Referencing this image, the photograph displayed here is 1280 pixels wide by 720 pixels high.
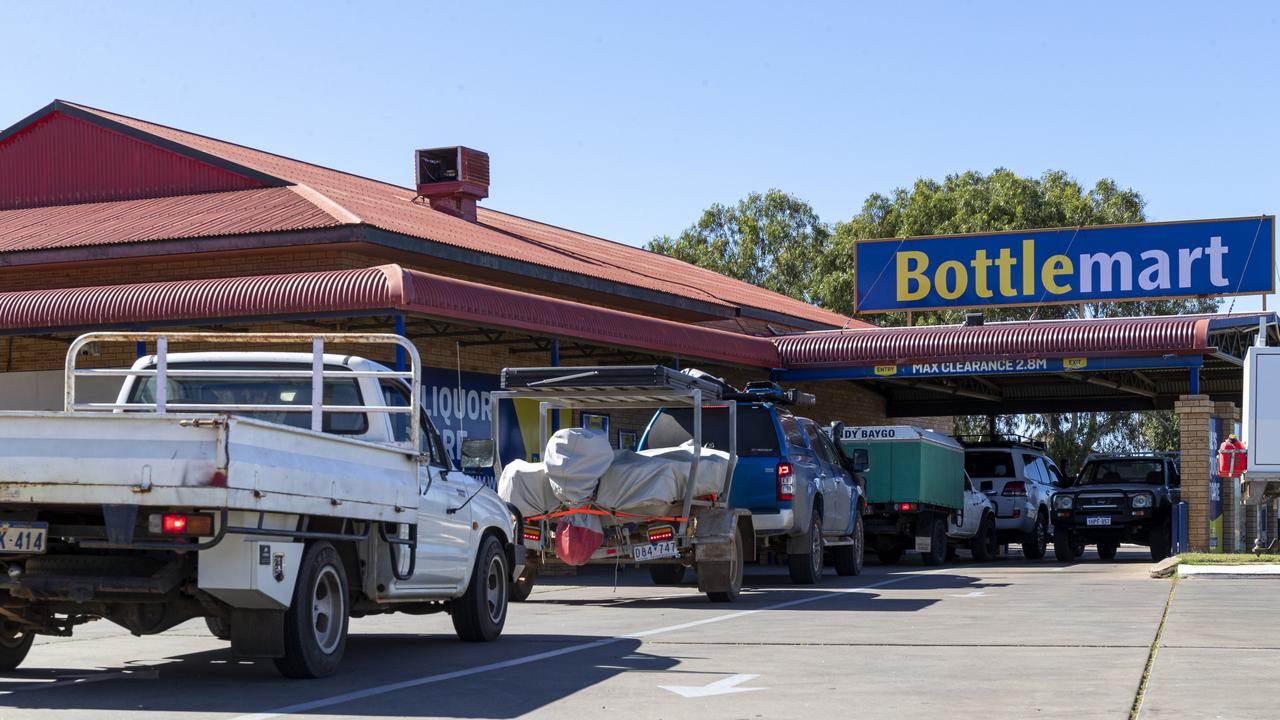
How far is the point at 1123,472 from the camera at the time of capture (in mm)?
29562

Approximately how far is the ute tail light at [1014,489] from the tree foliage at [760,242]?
39.4 m

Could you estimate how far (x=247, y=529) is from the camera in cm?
911

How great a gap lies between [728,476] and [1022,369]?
13.2 m

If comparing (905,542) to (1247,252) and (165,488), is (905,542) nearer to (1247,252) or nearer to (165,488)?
(1247,252)

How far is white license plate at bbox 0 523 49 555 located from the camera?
9.26 m

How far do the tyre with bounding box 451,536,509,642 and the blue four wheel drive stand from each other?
6.47 metres

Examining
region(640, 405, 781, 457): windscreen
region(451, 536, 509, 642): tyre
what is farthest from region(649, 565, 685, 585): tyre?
region(451, 536, 509, 642): tyre

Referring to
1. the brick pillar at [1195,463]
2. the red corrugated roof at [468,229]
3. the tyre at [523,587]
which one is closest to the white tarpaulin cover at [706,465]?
the tyre at [523,587]

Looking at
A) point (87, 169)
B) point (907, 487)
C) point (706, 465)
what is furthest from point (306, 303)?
point (87, 169)

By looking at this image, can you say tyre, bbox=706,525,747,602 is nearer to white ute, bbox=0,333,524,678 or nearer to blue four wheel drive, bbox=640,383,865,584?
blue four wheel drive, bbox=640,383,865,584

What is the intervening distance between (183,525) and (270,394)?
8.23 feet

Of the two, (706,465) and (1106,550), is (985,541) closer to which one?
(1106,550)

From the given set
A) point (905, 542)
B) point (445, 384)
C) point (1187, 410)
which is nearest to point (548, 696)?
point (445, 384)

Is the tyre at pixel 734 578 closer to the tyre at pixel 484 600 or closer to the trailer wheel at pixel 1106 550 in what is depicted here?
the tyre at pixel 484 600
